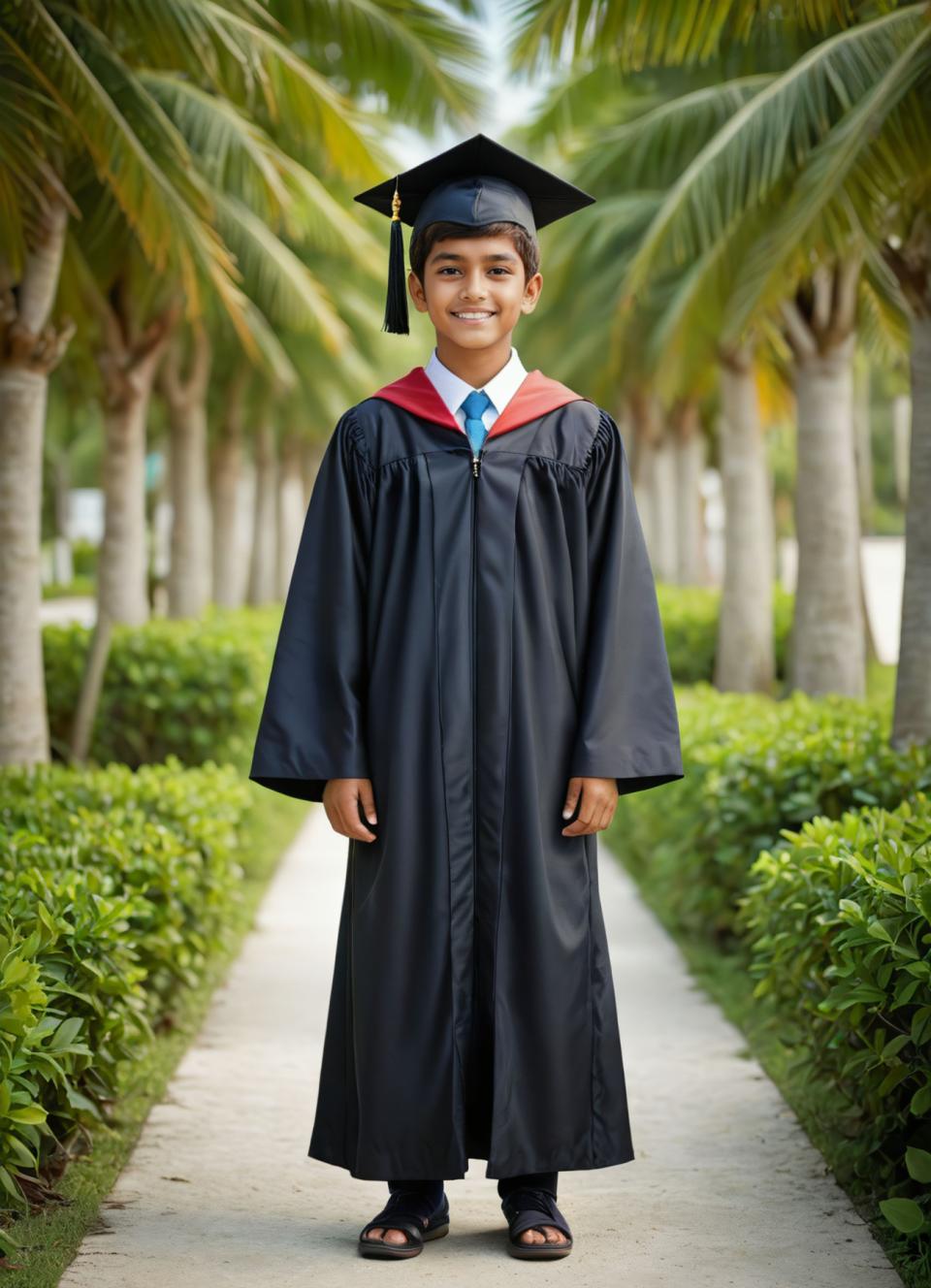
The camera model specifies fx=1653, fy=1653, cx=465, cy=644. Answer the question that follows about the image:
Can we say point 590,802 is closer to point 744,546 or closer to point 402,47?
point 402,47

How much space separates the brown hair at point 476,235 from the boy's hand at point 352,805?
1134 mm

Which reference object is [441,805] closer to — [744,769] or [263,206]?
[744,769]

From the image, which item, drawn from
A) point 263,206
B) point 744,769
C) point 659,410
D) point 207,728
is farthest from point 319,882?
point 659,410

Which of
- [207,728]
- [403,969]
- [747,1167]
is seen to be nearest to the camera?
[403,969]

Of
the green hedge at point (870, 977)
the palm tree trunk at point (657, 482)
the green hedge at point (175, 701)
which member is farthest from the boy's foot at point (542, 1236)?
the palm tree trunk at point (657, 482)

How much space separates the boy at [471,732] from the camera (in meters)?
3.46

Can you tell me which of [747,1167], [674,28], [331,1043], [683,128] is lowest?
[747,1167]

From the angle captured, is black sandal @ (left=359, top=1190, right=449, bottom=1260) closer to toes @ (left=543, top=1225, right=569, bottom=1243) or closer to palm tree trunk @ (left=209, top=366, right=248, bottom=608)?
toes @ (left=543, top=1225, right=569, bottom=1243)

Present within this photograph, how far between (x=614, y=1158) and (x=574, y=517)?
138 centimetres

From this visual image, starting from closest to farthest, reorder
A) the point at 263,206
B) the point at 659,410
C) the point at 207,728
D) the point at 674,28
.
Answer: the point at 674,28, the point at 207,728, the point at 263,206, the point at 659,410

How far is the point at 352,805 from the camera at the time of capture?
3488 millimetres

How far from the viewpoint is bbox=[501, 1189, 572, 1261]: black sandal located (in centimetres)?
347

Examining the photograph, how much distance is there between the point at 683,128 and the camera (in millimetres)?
11516

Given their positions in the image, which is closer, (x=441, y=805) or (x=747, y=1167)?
(x=441, y=805)
